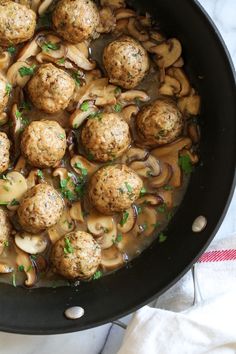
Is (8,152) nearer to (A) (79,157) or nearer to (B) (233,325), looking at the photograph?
(A) (79,157)

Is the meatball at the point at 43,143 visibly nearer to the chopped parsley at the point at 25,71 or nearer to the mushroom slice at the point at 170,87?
the chopped parsley at the point at 25,71

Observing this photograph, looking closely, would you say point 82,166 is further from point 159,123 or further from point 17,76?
point 17,76

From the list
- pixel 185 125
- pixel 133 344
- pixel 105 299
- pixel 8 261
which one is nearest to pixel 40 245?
pixel 8 261

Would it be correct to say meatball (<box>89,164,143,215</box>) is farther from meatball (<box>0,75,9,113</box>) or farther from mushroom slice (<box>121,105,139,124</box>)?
meatball (<box>0,75,9,113</box>)

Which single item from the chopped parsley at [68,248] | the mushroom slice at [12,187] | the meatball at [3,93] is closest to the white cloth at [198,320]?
the chopped parsley at [68,248]

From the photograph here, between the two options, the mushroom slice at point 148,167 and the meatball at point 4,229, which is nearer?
the meatball at point 4,229

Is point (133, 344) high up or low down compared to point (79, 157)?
down
